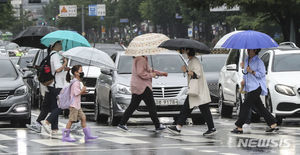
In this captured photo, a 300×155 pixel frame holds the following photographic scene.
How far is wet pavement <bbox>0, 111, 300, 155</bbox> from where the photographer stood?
1343 centimetres

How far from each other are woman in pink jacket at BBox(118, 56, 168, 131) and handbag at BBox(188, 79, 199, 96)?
85 cm

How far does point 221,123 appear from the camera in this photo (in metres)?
20.3

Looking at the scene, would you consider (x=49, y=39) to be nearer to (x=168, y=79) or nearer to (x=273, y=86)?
(x=168, y=79)

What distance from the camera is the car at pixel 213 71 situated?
26.1 meters

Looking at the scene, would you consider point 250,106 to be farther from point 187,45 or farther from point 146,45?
point 146,45

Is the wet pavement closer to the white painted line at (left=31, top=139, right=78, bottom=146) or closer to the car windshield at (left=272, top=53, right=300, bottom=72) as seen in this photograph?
the white painted line at (left=31, top=139, right=78, bottom=146)

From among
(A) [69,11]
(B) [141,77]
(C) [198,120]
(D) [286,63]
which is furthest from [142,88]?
(A) [69,11]

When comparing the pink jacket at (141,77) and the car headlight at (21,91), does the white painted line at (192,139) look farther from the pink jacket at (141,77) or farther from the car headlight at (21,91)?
the car headlight at (21,91)

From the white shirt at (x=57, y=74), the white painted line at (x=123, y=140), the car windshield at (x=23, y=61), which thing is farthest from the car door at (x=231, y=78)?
the car windshield at (x=23, y=61)

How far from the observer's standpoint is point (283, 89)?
18.7 metres

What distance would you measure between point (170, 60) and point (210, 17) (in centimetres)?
6857

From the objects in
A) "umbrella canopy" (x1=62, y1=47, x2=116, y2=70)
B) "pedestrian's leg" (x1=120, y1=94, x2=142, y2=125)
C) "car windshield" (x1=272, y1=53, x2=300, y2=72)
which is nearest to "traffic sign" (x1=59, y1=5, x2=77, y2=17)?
"car windshield" (x1=272, y1=53, x2=300, y2=72)

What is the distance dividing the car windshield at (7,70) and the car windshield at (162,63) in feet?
7.44

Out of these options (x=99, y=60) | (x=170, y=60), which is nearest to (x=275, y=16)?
(x=170, y=60)
